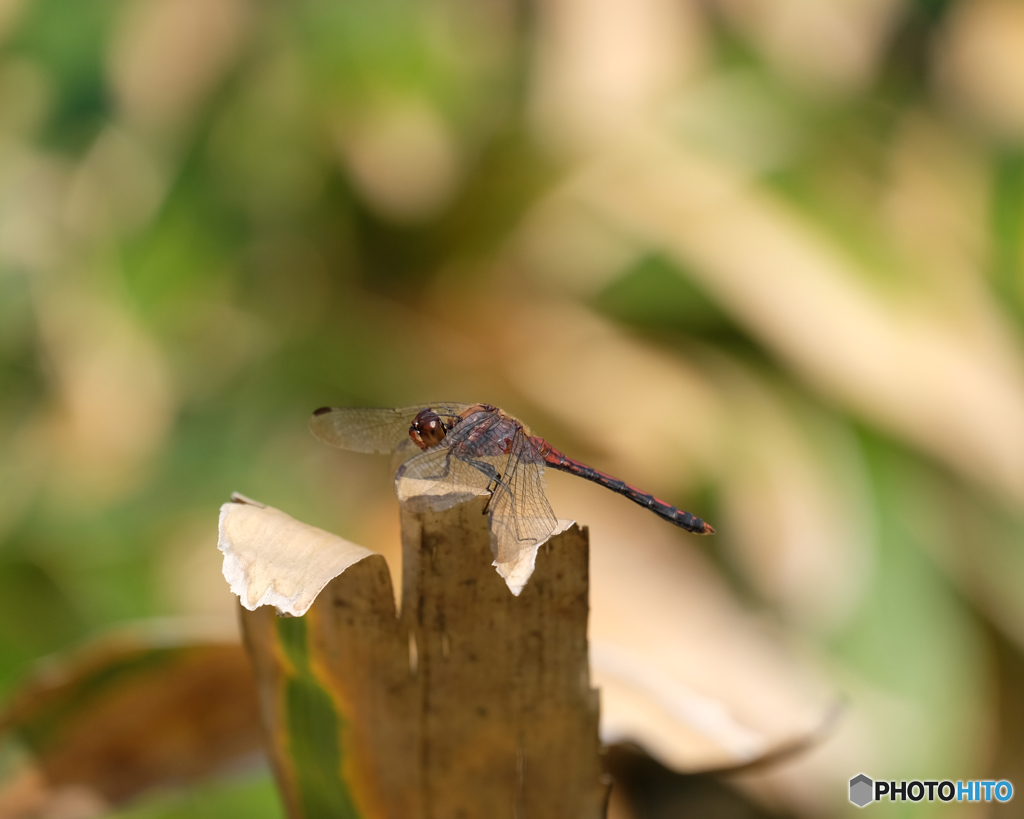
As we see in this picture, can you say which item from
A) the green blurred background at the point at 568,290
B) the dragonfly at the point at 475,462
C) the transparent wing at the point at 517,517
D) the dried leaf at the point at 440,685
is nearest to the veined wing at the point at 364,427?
the dragonfly at the point at 475,462

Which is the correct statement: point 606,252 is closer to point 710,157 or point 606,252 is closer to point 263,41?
point 710,157

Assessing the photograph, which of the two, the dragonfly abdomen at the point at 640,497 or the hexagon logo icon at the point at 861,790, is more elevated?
the dragonfly abdomen at the point at 640,497

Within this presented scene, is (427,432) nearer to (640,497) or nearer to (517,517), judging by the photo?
(640,497)

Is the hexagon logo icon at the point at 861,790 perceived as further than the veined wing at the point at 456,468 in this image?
Yes

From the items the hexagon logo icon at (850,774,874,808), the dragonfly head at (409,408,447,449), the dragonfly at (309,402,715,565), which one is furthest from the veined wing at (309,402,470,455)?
the hexagon logo icon at (850,774,874,808)

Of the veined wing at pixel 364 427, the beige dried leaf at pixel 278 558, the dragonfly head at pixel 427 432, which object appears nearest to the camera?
the beige dried leaf at pixel 278 558

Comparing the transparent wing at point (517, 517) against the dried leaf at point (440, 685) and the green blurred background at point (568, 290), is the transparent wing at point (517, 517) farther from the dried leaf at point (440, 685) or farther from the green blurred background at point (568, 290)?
the green blurred background at point (568, 290)

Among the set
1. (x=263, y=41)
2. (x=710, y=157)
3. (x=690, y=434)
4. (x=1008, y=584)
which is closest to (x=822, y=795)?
(x=1008, y=584)
